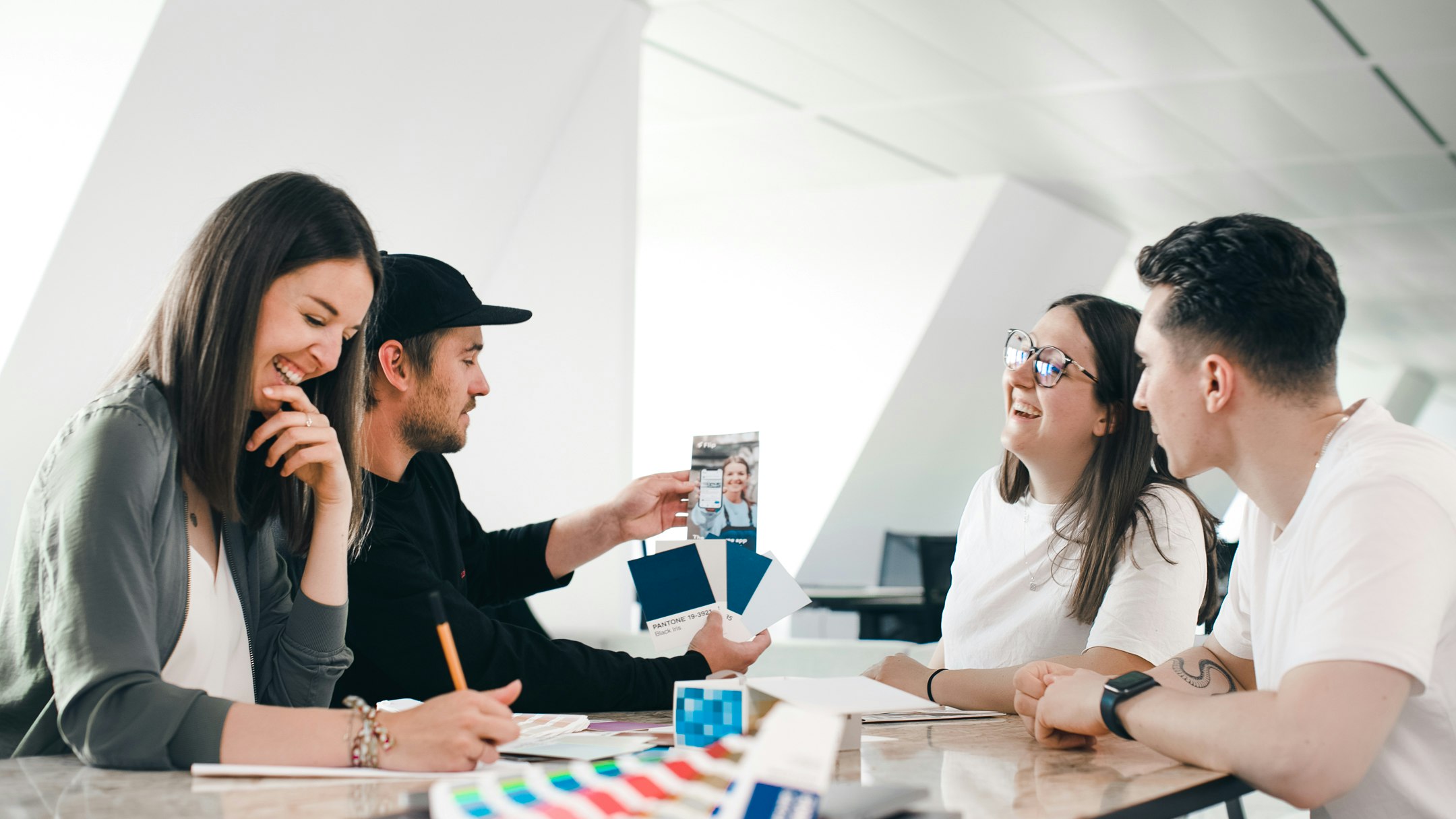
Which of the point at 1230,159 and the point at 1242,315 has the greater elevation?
the point at 1230,159

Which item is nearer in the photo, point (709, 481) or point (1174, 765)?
point (1174, 765)

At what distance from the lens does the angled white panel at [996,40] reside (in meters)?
4.18

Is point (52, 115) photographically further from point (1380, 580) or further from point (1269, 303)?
point (1380, 580)

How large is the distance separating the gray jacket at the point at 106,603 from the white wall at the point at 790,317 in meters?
5.74

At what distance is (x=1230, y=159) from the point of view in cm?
598

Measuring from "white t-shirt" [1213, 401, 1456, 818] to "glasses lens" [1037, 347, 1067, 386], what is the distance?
2.16 ft

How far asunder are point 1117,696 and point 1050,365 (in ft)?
2.87

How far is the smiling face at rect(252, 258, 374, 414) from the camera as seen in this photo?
146cm

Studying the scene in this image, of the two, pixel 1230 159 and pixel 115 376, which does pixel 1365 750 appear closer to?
pixel 115 376

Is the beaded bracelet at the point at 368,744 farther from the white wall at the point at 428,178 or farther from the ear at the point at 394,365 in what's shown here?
the white wall at the point at 428,178

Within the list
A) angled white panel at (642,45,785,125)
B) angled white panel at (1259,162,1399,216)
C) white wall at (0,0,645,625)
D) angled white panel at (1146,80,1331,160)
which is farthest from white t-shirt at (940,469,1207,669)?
angled white panel at (1259,162,1399,216)

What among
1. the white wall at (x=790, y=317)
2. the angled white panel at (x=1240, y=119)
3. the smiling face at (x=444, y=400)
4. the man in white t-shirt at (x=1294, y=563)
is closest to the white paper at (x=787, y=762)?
the man in white t-shirt at (x=1294, y=563)

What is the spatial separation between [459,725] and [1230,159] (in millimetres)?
5841

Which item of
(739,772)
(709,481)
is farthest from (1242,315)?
(739,772)
